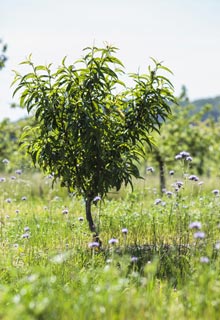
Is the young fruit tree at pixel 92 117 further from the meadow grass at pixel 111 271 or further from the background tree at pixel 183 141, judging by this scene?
the background tree at pixel 183 141

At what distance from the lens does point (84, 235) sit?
7.12 meters

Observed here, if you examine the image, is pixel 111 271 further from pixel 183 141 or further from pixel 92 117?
pixel 183 141

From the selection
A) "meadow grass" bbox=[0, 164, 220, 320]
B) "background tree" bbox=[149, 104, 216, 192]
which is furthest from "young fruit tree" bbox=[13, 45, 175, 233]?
"background tree" bbox=[149, 104, 216, 192]

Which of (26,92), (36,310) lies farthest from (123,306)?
(26,92)

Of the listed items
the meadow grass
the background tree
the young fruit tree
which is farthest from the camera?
the background tree

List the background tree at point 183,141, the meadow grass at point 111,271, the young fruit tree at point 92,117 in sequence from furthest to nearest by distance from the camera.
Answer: the background tree at point 183,141 → the young fruit tree at point 92,117 → the meadow grass at point 111,271

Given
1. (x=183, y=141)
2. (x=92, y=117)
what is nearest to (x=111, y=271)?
(x=92, y=117)

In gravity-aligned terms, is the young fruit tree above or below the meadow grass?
above

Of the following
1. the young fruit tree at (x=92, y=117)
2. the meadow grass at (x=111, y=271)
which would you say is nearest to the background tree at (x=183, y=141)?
the meadow grass at (x=111, y=271)

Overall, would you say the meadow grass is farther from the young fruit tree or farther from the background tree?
the background tree

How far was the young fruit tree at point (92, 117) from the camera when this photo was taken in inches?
236

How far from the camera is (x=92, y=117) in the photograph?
603 cm

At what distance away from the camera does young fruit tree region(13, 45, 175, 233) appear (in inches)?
236

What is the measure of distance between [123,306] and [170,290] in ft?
3.67
